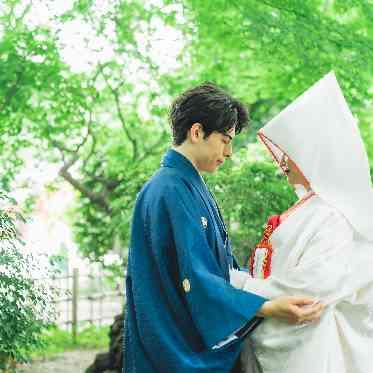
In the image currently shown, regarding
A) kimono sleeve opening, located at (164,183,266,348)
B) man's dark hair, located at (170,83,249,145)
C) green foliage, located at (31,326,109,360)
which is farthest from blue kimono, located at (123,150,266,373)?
green foliage, located at (31,326,109,360)

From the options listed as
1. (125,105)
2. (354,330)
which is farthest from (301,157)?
(125,105)

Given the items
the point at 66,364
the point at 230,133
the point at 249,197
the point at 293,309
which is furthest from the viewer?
the point at 66,364

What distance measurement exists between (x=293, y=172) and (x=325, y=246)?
324mm

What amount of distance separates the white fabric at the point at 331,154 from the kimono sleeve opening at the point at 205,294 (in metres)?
0.43

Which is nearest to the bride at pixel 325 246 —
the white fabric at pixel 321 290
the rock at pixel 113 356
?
the white fabric at pixel 321 290

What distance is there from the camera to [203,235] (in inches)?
92.2

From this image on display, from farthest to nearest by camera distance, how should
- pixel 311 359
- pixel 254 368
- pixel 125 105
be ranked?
pixel 125 105
pixel 254 368
pixel 311 359

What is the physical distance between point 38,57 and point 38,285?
2.89m

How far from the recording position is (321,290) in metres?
2.29

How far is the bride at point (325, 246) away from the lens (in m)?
2.34

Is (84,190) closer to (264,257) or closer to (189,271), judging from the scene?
(264,257)

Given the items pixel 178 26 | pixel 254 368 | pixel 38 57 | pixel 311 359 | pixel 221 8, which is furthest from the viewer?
pixel 178 26

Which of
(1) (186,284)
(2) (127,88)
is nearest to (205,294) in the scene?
(1) (186,284)

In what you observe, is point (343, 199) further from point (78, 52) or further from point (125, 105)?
point (125, 105)
